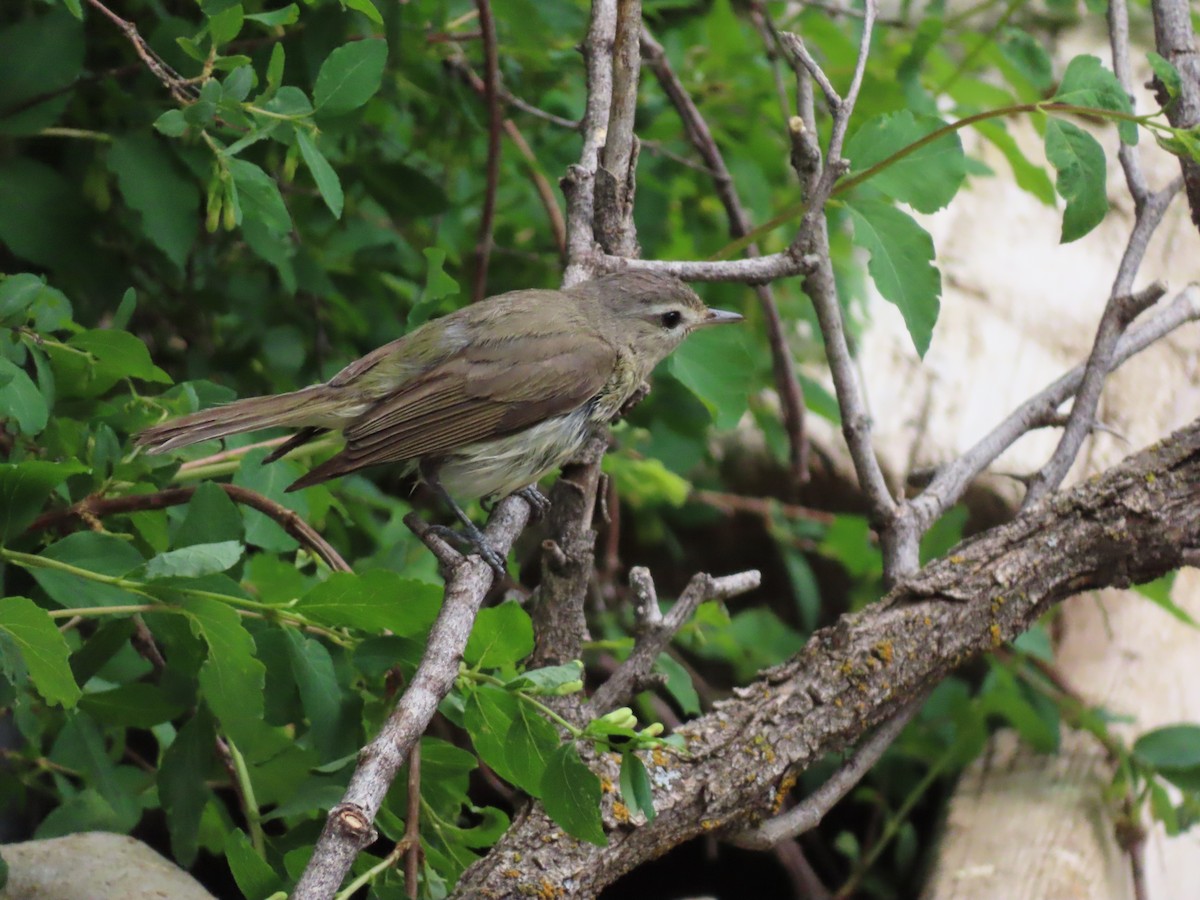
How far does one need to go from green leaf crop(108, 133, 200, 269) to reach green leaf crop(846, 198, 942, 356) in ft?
5.50

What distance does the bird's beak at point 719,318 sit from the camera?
368 centimetres

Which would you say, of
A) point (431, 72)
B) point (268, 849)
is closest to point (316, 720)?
point (268, 849)

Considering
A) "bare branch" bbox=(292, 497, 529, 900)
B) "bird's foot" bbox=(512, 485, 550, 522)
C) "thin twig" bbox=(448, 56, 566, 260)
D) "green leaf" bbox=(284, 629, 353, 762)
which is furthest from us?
"thin twig" bbox=(448, 56, 566, 260)

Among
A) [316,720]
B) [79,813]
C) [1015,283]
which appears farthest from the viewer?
[1015,283]

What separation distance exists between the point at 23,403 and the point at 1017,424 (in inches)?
97.4

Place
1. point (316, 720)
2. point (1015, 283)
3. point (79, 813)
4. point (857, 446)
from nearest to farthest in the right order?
point (316, 720) → point (79, 813) → point (857, 446) → point (1015, 283)

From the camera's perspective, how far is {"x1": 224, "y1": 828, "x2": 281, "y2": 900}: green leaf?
6.94 ft

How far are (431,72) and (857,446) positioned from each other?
1.88 m

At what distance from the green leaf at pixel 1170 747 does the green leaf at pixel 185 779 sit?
117 inches

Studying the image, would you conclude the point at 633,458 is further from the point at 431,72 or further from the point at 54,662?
the point at 54,662

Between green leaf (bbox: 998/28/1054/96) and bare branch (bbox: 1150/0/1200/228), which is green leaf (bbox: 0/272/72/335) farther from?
green leaf (bbox: 998/28/1054/96)

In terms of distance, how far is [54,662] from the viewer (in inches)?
80.3

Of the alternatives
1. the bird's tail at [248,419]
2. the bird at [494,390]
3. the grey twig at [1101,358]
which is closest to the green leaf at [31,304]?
the bird's tail at [248,419]

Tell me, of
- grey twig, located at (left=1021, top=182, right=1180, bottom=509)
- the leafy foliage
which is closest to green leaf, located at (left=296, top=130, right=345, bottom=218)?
the leafy foliage
